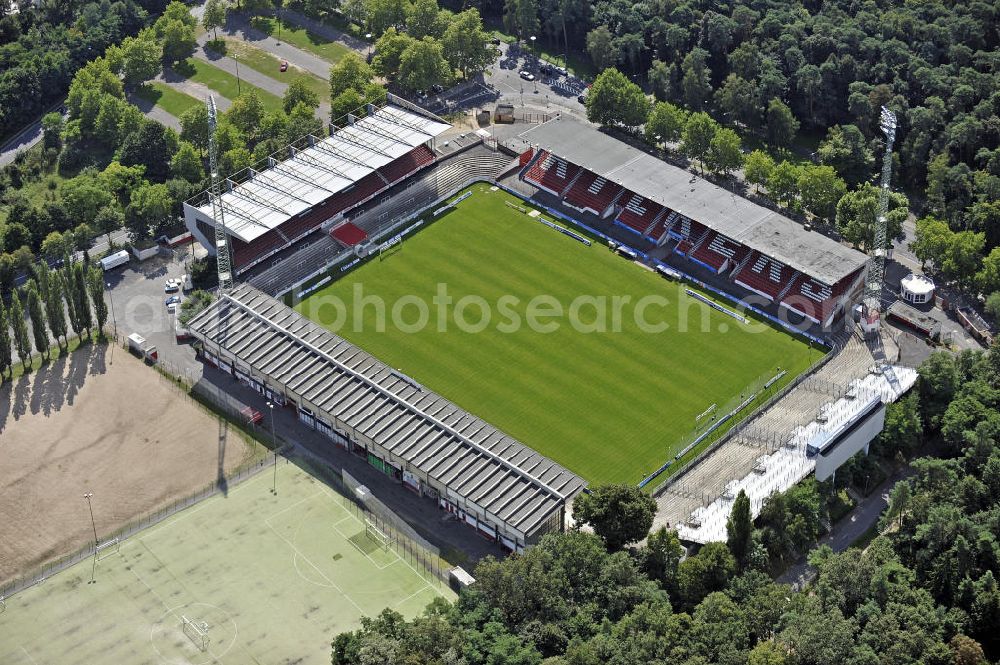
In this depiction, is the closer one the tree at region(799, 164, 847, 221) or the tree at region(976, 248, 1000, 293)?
the tree at region(976, 248, 1000, 293)

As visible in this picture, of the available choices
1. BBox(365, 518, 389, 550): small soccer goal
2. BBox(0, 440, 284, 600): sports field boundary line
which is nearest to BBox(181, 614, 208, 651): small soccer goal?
BBox(0, 440, 284, 600): sports field boundary line

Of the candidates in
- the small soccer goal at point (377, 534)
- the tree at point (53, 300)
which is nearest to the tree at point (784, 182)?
the small soccer goal at point (377, 534)

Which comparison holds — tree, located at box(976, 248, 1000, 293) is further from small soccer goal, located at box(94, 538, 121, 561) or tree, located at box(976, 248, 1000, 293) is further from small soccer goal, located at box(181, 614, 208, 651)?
small soccer goal, located at box(94, 538, 121, 561)

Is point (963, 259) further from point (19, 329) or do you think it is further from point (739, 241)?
point (19, 329)

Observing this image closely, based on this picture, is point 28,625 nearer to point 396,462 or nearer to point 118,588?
point 118,588

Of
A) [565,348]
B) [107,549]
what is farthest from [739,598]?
[107,549]

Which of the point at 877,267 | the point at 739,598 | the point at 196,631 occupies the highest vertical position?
the point at 877,267

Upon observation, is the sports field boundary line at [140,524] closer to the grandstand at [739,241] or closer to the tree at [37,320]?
the tree at [37,320]
